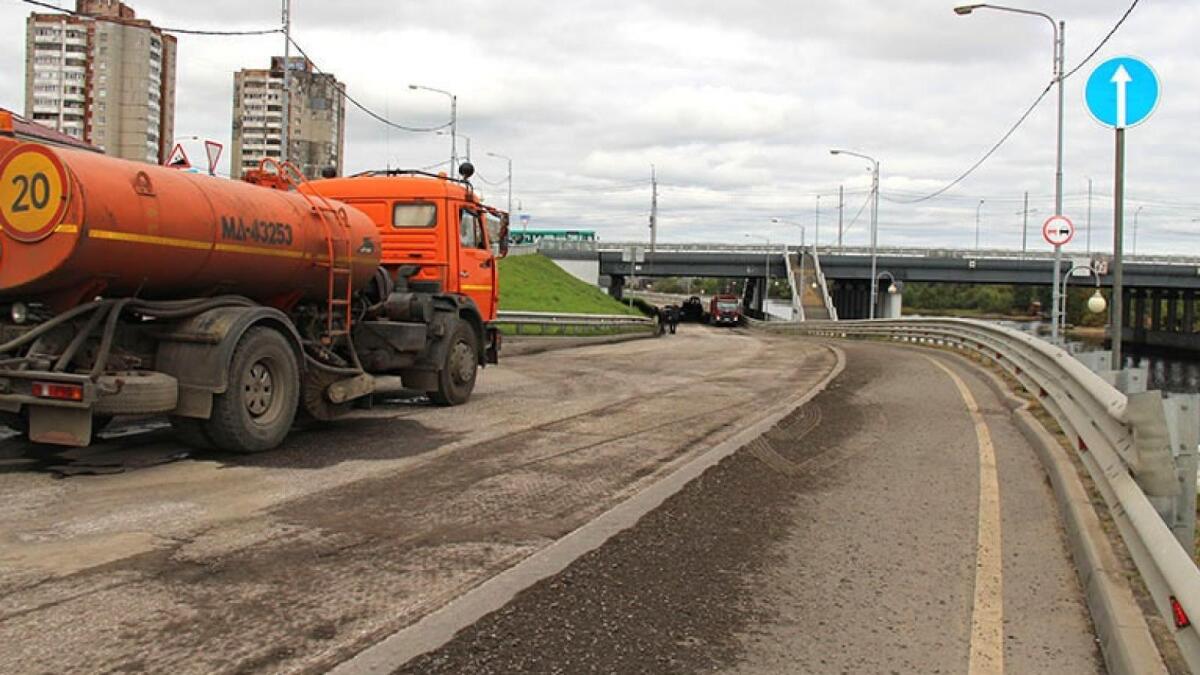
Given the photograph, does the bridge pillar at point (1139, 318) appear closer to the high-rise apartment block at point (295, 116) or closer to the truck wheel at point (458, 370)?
the high-rise apartment block at point (295, 116)

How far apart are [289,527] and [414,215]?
7410 millimetres

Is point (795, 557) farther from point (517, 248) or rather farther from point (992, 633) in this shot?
point (517, 248)

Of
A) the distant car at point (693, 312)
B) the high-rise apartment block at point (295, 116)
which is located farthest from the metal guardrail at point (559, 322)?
the distant car at point (693, 312)

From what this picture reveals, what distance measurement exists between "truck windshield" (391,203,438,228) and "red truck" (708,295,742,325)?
63.3m

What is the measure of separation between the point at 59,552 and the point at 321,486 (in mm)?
2072

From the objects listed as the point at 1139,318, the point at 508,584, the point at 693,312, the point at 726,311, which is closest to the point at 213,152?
the point at 508,584

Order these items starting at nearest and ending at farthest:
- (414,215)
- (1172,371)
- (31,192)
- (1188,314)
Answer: (31,192)
(414,215)
(1172,371)
(1188,314)

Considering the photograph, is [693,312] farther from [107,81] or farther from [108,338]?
[108,338]

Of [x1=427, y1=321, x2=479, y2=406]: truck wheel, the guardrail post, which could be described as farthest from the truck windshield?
the guardrail post

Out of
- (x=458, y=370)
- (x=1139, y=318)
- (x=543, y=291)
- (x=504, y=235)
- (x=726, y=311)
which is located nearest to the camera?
(x=458, y=370)

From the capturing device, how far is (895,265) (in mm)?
74438

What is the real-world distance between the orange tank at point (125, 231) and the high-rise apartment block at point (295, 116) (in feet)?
57.4

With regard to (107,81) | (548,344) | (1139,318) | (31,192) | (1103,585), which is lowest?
(1103,585)

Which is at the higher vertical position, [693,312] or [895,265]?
[895,265]
